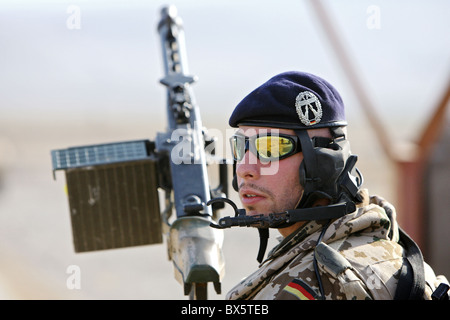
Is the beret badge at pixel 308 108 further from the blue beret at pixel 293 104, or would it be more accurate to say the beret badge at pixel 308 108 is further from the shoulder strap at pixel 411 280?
the shoulder strap at pixel 411 280

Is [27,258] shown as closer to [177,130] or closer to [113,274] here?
[113,274]

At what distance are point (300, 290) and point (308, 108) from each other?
2.97 ft

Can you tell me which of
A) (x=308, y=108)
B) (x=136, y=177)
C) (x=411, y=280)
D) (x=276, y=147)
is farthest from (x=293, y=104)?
(x=136, y=177)

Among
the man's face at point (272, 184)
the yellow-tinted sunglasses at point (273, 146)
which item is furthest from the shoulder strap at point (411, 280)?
the yellow-tinted sunglasses at point (273, 146)

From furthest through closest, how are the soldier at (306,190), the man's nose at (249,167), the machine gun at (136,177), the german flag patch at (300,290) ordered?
the machine gun at (136,177)
the man's nose at (249,167)
the soldier at (306,190)
the german flag patch at (300,290)

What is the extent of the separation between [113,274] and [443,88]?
8510 millimetres

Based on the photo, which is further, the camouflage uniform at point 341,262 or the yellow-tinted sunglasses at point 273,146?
the yellow-tinted sunglasses at point 273,146

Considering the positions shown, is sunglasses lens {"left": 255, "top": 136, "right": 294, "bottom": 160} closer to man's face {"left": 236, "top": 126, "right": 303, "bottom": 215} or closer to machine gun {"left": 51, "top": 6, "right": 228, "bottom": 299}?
man's face {"left": 236, "top": 126, "right": 303, "bottom": 215}

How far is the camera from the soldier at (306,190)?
12.0 ft


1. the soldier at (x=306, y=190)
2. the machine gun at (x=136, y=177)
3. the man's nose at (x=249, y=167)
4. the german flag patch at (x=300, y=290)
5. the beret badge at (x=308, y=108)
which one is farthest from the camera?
the machine gun at (x=136, y=177)

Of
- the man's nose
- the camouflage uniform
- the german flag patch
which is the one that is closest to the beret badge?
the man's nose

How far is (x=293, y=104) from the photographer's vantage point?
148 inches

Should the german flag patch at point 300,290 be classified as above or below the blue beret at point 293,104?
below
